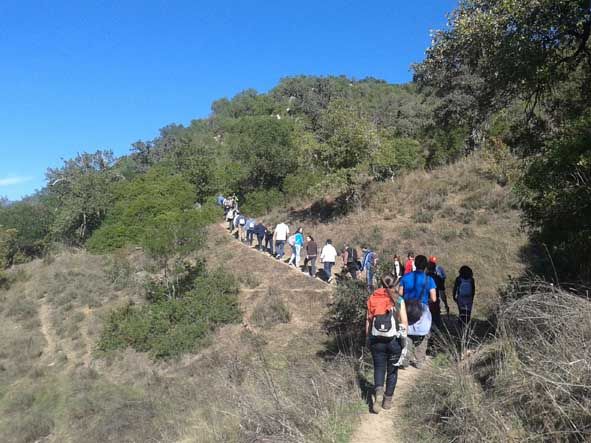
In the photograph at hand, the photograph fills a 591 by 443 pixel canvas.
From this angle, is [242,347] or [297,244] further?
[297,244]

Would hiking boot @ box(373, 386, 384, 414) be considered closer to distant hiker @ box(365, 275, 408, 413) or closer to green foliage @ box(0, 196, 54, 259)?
distant hiker @ box(365, 275, 408, 413)

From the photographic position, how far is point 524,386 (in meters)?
3.74

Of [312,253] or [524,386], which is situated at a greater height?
[312,253]

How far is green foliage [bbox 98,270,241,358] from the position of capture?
16.4 metres

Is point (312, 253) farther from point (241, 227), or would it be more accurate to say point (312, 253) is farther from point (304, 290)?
point (241, 227)

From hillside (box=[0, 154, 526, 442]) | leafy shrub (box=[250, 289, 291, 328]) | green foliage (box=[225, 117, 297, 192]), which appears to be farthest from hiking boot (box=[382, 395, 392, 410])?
green foliage (box=[225, 117, 297, 192])

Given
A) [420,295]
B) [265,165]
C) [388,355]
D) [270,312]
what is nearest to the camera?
[388,355]

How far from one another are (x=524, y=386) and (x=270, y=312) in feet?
43.4

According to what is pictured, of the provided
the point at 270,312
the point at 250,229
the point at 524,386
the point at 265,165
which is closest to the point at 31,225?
the point at 265,165

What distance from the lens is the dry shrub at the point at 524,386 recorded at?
3.29 metres

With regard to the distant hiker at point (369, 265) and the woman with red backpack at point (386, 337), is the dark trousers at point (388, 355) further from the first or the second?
the distant hiker at point (369, 265)

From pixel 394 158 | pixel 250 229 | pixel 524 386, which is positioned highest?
pixel 394 158

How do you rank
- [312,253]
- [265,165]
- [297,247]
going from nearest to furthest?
1. [312,253]
2. [297,247]
3. [265,165]

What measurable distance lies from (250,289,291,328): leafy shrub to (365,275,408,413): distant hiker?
1068 cm
